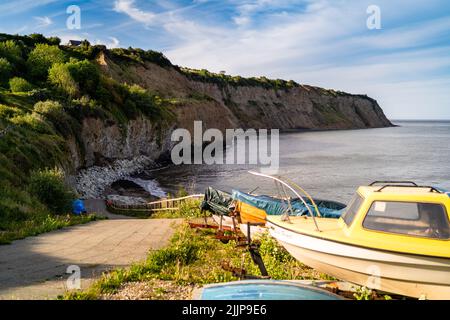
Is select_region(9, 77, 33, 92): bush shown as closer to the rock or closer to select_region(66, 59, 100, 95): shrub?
select_region(66, 59, 100, 95): shrub

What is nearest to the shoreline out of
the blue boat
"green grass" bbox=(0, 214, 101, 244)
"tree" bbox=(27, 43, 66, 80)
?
"tree" bbox=(27, 43, 66, 80)

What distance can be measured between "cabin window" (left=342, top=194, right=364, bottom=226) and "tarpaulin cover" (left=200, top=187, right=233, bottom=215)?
6.85 meters

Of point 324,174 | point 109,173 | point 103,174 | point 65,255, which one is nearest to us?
point 65,255

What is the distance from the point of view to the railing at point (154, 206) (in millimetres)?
22703

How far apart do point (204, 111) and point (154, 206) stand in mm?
58494

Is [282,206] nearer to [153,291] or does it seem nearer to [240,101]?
[153,291]

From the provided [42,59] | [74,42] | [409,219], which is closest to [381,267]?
[409,219]

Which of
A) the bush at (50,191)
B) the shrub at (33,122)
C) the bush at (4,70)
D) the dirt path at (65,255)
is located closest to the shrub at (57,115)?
the shrub at (33,122)

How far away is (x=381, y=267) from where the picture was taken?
311 inches

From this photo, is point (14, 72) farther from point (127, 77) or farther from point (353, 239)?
point (353, 239)

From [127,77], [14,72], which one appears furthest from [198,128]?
[14,72]

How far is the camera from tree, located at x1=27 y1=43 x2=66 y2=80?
5135cm

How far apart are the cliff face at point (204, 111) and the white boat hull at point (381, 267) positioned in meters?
33.8

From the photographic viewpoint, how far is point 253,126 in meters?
134
